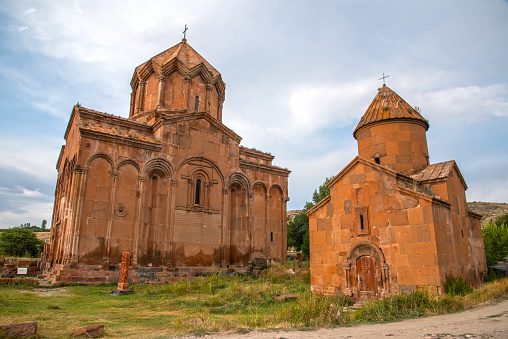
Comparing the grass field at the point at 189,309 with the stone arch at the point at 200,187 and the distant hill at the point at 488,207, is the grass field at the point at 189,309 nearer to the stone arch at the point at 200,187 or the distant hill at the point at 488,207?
the stone arch at the point at 200,187

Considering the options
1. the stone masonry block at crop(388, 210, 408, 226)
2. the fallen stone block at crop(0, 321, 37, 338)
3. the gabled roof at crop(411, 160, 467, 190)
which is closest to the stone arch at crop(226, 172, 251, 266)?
the gabled roof at crop(411, 160, 467, 190)

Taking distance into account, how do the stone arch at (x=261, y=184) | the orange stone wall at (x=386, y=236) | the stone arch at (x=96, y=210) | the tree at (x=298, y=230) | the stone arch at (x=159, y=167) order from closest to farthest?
the orange stone wall at (x=386, y=236), the stone arch at (x=96, y=210), the stone arch at (x=159, y=167), the stone arch at (x=261, y=184), the tree at (x=298, y=230)

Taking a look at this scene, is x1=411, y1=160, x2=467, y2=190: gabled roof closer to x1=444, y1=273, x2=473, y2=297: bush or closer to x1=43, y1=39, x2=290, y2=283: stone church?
x1=444, y1=273, x2=473, y2=297: bush

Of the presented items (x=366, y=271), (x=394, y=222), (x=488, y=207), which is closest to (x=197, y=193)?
(x=366, y=271)

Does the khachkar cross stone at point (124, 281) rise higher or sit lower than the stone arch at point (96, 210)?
lower

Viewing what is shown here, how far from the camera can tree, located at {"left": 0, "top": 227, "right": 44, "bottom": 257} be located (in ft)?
87.7

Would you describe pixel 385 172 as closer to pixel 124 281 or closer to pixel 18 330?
pixel 18 330

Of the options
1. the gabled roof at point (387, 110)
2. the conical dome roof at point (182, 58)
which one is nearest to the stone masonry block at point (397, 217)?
the gabled roof at point (387, 110)

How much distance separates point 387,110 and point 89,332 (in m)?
9.64

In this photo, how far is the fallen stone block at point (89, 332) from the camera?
480 centimetres

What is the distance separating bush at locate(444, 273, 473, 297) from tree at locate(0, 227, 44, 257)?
28561mm

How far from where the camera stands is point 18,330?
4.48m

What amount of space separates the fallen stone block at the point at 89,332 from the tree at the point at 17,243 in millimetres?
26096

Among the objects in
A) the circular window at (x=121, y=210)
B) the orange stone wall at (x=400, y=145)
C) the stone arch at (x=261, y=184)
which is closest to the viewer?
the orange stone wall at (x=400, y=145)
